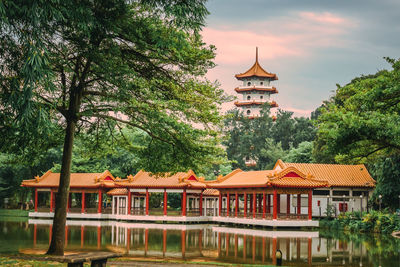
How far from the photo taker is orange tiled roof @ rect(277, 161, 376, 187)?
37062 mm

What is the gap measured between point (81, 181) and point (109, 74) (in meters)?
27.4

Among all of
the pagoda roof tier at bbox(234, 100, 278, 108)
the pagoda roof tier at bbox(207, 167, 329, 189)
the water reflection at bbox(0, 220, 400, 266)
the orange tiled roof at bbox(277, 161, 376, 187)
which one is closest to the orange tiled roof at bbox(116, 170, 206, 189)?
the pagoda roof tier at bbox(207, 167, 329, 189)

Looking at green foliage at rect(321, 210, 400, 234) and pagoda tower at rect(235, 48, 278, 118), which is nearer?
green foliage at rect(321, 210, 400, 234)

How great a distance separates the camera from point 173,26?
13727mm

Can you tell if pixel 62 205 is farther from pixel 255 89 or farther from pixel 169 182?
pixel 255 89

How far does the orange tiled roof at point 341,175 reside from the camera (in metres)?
37.1

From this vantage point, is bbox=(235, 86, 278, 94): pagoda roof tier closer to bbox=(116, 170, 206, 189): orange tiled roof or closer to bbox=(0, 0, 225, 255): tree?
bbox=(116, 170, 206, 189): orange tiled roof

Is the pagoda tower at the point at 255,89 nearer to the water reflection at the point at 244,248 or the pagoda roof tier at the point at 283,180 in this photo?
the pagoda roof tier at the point at 283,180

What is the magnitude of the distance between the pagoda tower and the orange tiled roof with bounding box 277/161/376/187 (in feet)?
114

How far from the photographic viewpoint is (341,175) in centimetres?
3812

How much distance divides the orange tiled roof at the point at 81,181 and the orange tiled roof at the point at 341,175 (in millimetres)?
13550

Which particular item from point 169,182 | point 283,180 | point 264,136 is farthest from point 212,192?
point 264,136

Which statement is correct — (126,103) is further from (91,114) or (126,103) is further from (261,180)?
(261,180)

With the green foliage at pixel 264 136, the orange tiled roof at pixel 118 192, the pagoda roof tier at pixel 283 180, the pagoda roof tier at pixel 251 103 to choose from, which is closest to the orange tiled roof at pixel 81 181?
the orange tiled roof at pixel 118 192
